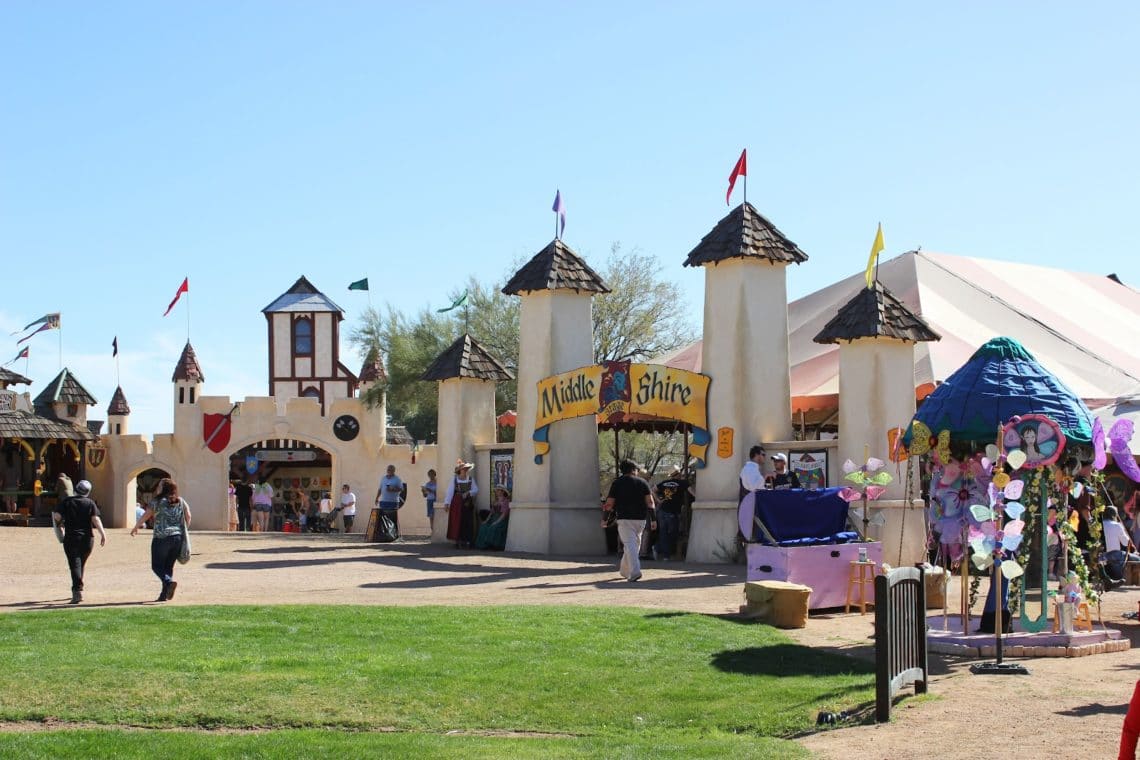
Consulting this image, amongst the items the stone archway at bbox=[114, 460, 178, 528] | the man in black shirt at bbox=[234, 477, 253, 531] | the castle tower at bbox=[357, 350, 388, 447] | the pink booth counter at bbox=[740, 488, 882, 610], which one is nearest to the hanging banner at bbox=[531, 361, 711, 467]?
the pink booth counter at bbox=[740, 488, 882, 610]

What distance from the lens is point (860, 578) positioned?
15625 mm

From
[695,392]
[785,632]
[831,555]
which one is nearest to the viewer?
[785,632]

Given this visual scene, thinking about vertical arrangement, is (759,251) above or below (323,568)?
above

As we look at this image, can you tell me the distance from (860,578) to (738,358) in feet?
22.2

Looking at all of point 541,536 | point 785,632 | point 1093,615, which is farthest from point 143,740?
point 541,536

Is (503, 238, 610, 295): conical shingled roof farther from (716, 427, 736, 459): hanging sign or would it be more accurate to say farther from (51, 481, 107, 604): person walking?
(51, 481, 107, 604): person walking

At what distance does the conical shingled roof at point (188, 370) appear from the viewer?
45.5m

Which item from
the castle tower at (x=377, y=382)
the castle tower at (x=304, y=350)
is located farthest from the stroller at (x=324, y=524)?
the castle tower at (x=304, y=350)

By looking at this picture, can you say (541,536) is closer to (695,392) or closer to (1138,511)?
(695,392)

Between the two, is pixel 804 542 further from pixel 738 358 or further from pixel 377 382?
pixel 377 382

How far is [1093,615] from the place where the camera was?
1576 centimetres

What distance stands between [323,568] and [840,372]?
8207 mm

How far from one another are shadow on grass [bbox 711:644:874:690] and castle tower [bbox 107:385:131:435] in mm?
38747

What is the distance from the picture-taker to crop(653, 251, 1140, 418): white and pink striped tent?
914 inches
